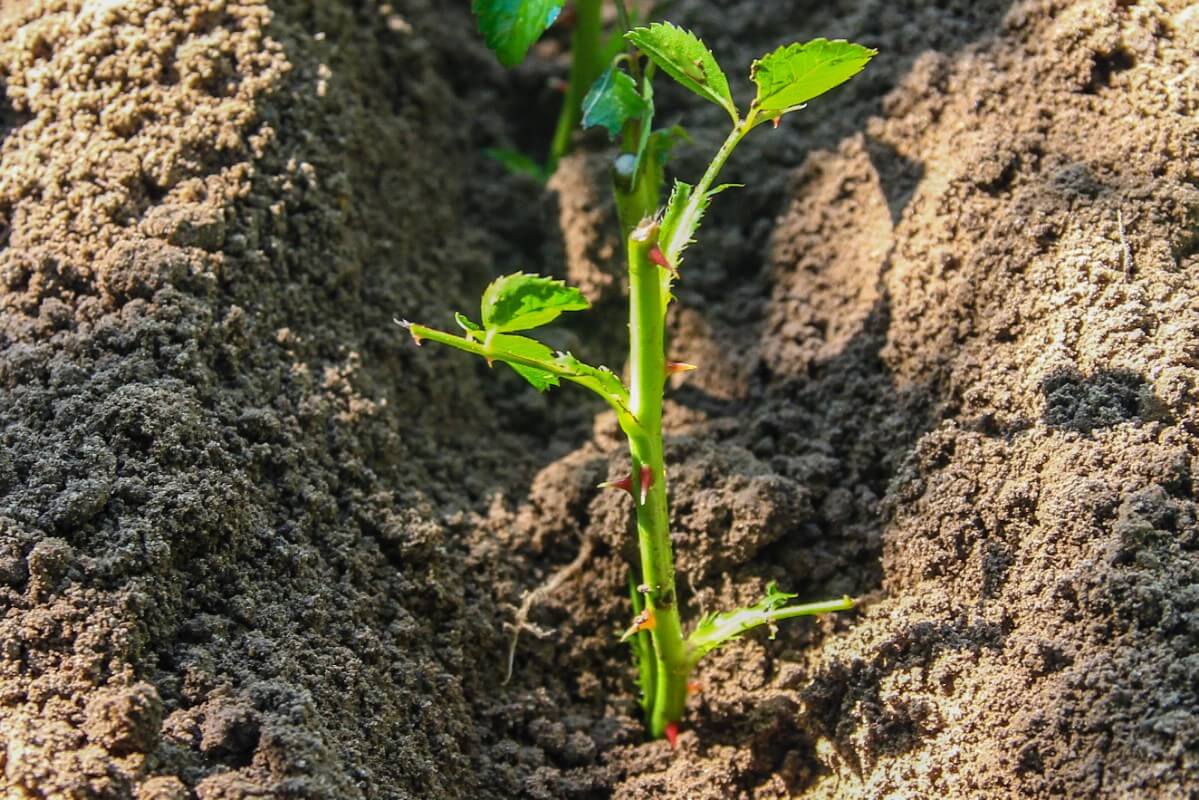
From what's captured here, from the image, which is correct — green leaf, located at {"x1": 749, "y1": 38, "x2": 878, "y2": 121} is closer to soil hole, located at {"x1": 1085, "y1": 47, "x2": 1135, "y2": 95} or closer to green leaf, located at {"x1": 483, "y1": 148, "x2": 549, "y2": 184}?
soil hole, located at {"x1": 1085, "y1": 47, "x2": 1135, "y2": 95}

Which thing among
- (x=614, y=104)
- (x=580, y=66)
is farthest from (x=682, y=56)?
(x=580, y=66)

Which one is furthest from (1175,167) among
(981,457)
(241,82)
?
(241,82)

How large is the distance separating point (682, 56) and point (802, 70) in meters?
0.12

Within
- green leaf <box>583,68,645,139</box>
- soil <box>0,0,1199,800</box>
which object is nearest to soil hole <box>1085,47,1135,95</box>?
soil <box>0,0,1199,800</box>

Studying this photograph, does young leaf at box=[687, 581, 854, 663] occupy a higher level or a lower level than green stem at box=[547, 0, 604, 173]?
lower

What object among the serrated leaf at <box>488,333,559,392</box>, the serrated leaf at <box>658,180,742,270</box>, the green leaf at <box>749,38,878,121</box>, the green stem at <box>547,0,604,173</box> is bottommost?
the serrated leaf at <box>488,333,559,392</box>

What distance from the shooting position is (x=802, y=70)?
1121mm

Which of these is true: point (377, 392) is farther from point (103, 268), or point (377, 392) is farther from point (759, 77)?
point (759, 77)

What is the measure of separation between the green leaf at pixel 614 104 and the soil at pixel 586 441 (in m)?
0.46

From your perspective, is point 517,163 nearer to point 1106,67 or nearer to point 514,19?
point 514,19

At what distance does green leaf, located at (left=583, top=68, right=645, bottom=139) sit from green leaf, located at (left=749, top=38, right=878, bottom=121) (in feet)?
0.53

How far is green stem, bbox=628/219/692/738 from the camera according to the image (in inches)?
45.4

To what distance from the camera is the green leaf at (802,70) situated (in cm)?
111

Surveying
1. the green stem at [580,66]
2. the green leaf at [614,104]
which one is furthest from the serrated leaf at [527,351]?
the green stem at [580,66]
